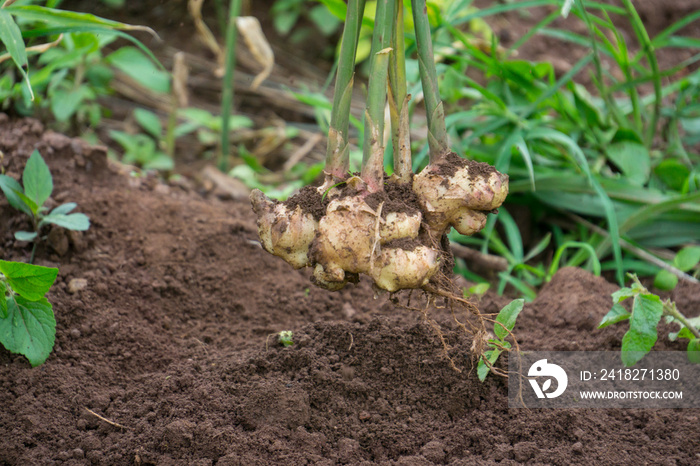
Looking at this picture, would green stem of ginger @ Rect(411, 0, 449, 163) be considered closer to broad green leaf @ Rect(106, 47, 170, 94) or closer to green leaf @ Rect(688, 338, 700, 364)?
green leaf @ Rect(688, 338, 700, 364)

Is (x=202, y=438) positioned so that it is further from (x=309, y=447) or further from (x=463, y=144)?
(x=463, y=144)

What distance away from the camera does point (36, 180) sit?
1344mm

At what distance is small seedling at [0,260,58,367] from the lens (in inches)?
44.2

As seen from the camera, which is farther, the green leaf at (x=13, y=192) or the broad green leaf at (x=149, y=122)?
the broad green leaf at (x=149, y=122)

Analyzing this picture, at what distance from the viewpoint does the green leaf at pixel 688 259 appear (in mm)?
1634

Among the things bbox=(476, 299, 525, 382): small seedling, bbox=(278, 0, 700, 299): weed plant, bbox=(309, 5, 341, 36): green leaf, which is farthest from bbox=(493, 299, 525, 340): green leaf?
bbox=(309, 5, 341, 36): green leaf

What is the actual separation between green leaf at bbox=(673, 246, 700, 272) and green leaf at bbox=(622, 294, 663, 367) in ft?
1.95

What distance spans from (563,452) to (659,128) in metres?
1.70

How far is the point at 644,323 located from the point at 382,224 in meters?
0.53

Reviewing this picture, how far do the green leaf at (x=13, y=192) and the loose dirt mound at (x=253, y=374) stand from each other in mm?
100

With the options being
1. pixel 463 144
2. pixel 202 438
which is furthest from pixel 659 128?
pixel 202 438

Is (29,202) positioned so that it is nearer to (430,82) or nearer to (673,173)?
(430,82)

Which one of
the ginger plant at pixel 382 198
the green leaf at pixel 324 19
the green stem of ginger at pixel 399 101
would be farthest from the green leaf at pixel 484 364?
the green leaf at pixel 324 19

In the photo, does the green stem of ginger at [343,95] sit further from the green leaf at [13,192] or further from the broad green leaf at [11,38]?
the green leaf at [13,192]
